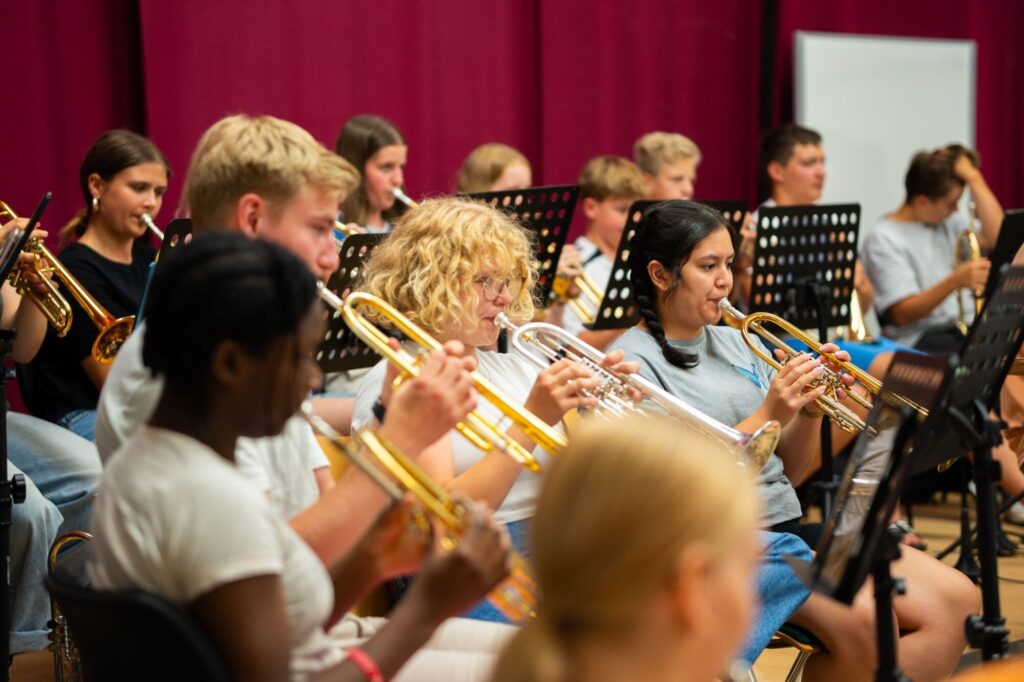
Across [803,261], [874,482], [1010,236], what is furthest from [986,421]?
[803,261]

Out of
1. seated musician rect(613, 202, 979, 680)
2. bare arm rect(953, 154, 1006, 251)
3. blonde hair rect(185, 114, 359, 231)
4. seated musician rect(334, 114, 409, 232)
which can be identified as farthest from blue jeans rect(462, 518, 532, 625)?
bare arm rect(953, 154, 1006, 251)

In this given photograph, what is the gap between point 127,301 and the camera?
3.91 m

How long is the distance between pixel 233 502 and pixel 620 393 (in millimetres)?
1372

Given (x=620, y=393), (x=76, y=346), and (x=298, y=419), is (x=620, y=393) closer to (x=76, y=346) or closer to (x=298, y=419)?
(x=298, y=419)

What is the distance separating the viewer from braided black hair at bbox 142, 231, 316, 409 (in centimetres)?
155

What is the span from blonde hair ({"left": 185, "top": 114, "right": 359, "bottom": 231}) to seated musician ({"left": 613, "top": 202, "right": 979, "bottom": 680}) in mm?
1123

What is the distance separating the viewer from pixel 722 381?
121 inches

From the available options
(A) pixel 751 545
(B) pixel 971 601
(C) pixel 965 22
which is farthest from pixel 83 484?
(C) pixel 965 22

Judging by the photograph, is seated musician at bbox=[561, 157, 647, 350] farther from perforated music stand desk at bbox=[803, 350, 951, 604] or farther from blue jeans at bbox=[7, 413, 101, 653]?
perforated music stand desk at bbox=[803, 350, 951, 604]

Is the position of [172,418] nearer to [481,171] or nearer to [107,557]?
[107,557]

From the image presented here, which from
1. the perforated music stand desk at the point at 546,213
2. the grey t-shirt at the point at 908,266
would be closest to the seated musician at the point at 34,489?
the perforated music stand desk at the point at 546,213

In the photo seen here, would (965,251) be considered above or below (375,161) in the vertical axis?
below

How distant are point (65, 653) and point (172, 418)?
1.63 metres

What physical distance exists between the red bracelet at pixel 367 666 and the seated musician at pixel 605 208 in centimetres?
373
